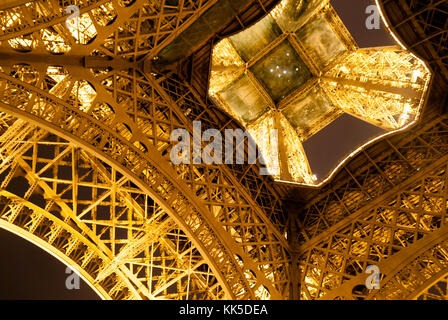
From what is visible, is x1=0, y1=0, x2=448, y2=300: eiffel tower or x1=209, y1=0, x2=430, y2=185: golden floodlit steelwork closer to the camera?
x1=0, y1=0, x2=448, y2=300: eiffel tower

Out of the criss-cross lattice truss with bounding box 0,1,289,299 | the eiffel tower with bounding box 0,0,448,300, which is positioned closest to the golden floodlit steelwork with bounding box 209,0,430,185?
the eiffel tower with bounding box 0,0,448,300

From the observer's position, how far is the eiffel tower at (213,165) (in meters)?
8.24

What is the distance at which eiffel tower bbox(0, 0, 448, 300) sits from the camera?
27.0 ft

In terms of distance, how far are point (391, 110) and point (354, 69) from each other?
2057 mm

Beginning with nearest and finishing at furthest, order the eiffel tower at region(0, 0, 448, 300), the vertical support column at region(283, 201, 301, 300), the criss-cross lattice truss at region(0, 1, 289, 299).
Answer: the criss-cross lattice truss at region(0, 1, 289, 299)
the eiffel tower at region(0, 0, 448, 300)
the vertical support column at region(283, 201, 301, 300)

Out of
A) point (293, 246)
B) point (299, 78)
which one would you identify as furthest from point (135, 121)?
point (299, 78)

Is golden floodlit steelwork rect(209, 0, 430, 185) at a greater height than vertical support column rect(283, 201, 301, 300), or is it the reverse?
golden floodlit steelwork rect(209, 0, 430, 185)

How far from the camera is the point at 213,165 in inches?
418

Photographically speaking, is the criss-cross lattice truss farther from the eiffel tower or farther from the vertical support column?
the vertical support column

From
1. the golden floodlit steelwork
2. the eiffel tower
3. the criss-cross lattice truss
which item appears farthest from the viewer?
the golden floodlit steelwork

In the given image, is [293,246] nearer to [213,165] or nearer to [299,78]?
[213,165]

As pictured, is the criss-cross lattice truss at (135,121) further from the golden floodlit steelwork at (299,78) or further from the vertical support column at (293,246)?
the golden floodlit steelwork at (299,78)

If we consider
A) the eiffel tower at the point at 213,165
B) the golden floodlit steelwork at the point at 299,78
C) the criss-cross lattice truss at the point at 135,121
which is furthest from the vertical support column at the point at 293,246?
the golden floodlit steelwork at the point at 299,78
